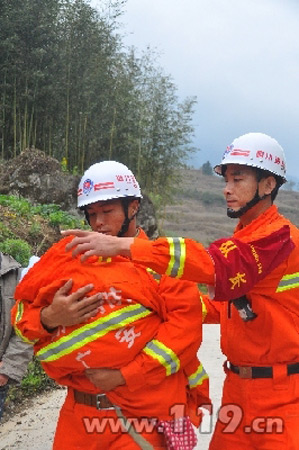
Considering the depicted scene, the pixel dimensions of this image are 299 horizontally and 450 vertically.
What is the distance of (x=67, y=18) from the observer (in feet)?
51.1

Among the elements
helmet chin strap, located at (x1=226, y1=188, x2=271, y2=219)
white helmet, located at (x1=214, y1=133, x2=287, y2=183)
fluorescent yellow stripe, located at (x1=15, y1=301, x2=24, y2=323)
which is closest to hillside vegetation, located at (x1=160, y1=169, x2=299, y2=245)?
white helmet, located at (x1=214, y1=133, x2=287, y2=183)

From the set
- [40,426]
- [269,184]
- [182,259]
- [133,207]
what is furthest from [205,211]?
[182,259]

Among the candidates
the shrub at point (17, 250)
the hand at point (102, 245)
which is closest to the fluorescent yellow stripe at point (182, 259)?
the hand at point (102, 245)

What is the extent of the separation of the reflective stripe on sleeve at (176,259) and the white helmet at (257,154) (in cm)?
65

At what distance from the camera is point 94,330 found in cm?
220

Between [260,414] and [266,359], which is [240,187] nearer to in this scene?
[266,359]

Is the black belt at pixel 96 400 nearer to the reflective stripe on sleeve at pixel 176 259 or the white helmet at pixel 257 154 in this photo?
the reflective stripe on sleeve at pixel 176 259

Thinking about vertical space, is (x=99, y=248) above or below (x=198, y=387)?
above

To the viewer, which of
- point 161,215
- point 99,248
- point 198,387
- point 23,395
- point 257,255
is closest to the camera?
point 99,248

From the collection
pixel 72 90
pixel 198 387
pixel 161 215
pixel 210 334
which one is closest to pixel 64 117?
pixel 72 90

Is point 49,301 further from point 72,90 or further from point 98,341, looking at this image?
point 72,90

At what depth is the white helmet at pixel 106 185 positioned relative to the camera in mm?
2436

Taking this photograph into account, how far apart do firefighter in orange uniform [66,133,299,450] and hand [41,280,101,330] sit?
0.61 ft

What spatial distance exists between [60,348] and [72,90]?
1403 centimetres
